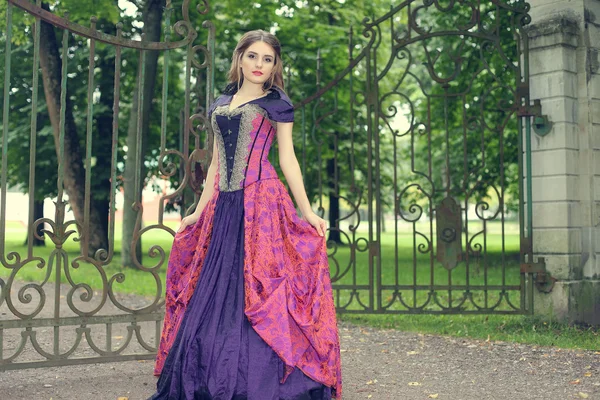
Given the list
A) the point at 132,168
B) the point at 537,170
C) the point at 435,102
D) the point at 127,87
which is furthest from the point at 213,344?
the point at 127,87

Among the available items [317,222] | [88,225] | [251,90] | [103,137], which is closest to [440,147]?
[103,137]

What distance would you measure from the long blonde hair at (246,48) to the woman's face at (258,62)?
27 millimetres

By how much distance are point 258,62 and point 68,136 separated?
8.78 m

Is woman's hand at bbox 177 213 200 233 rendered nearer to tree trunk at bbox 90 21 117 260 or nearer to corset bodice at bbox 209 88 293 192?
corset bodice at bbox 209 88 293 192

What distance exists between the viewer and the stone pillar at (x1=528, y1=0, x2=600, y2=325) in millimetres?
5953

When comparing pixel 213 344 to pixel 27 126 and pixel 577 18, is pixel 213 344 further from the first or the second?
pixel 27 126

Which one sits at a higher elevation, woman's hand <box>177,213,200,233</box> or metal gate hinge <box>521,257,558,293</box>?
woman's hand <box>177,213,200,233</box>

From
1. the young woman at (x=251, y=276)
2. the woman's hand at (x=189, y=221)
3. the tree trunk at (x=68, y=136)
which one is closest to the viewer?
the young woman at (x=251, y=276)

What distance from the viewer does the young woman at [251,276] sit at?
329cm

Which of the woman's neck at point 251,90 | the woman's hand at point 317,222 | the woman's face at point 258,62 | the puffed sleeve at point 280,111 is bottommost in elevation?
the woman's hand at point 317,222

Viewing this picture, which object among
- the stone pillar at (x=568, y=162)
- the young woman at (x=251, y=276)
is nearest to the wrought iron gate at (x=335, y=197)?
the stone pillar at (x=568, y=162)

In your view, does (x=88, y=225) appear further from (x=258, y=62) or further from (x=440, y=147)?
(x=440, y=147)

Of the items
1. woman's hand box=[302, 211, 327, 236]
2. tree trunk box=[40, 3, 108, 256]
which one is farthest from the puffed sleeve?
tree trunk box=[40, 3, 108, 256]

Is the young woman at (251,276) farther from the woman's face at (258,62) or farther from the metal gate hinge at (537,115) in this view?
the metal gate hinge at (537,115)
